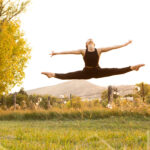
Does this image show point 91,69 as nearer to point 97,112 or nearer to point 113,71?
point 113,71

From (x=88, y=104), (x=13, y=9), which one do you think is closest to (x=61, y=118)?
(x=88, y=104)

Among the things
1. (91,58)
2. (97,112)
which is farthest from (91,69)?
(97,112)

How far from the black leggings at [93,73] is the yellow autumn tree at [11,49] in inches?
474

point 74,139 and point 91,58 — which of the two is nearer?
point 91,58

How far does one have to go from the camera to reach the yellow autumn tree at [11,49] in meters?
15.6

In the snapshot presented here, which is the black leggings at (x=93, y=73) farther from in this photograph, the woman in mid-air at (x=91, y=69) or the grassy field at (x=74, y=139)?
the grassy field at (x=74, y=139)

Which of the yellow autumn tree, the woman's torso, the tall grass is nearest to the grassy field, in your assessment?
the tall grass

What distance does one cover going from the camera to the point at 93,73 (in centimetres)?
388

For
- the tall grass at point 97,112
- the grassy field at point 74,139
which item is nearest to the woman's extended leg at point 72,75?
the grassy field at point 74,139

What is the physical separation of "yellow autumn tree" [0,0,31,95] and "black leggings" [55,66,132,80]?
12.1m

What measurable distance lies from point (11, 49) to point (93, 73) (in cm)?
1263

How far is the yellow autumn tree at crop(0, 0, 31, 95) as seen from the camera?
1557 centimetres

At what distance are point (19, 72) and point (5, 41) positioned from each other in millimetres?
2416

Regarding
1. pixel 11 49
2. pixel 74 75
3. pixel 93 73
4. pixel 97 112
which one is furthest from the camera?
→ pixel 11 49
